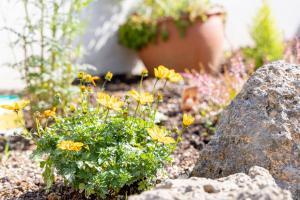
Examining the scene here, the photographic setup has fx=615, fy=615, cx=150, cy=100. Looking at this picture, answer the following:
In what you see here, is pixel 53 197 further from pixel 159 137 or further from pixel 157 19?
pixel 157 19

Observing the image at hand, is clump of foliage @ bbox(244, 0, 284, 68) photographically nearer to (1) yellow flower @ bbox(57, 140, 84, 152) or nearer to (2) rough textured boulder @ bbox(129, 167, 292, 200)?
(1) yellow flower @ bbox(57, 140, 84, 152)

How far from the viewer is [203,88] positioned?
5.19m

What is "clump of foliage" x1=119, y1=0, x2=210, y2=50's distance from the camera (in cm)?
759

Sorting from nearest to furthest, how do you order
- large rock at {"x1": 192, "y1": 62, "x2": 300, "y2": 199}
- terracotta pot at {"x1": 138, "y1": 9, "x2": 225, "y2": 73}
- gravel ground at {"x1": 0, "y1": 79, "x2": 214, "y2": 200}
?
large rock at {"x1": 192, "y1": 62, "x2": 300, "y2": 199} → gravel ground at {"x1": 0, "y1": 79, "x2": 214, "y2": 200} → terracotta pot at {"x1": 138, "y1": 9, "x2": 225, "y2": 73}

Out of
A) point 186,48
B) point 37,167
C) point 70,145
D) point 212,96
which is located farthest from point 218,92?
point 186,48

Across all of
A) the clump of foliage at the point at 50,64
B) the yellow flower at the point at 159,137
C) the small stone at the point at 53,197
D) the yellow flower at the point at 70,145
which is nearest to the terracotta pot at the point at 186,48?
the clump of foliage at the point at 50,64

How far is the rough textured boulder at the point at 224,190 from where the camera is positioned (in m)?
2.24

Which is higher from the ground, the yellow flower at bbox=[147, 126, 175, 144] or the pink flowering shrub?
the pink flowering shrub

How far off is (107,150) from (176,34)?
15.6 ft

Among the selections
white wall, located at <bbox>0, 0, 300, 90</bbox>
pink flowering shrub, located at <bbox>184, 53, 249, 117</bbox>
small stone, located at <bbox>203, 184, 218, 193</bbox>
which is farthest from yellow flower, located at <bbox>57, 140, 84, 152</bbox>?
white wall, located at <bbox>0, 0, 300, 90</bbox>

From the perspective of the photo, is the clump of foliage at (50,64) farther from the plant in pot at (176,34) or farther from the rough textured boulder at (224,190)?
the rough textured boulder at (224,190)

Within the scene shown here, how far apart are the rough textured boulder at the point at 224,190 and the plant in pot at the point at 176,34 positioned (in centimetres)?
510

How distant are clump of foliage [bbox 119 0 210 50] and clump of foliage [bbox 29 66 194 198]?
440 centimetres

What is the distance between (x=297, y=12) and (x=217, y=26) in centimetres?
271
